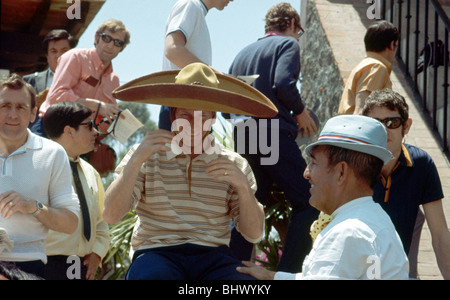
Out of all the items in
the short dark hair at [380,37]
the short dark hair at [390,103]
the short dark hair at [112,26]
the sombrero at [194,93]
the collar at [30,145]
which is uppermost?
the short dark hair at [112,26]

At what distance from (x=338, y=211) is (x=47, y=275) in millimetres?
1861

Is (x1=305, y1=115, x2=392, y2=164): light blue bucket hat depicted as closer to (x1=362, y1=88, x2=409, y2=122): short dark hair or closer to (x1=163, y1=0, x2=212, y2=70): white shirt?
(x1=362, y1=88, x2=409, y2=122): short dark hair

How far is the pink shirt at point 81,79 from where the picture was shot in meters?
4.58

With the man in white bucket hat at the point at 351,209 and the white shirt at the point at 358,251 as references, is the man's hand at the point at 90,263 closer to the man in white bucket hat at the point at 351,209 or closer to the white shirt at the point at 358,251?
the man in white bucket hat at the point at 351,209

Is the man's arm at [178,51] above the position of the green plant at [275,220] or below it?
above

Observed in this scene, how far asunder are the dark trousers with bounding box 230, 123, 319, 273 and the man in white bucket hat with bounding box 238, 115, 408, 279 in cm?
112

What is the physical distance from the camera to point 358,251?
223 centimetres

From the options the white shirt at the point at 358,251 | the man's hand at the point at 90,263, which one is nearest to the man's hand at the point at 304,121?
the man's hand at the point at 90,263

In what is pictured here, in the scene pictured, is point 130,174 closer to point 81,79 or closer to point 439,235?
point 439,235

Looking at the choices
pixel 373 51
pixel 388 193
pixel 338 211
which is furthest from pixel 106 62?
pixel 338 211

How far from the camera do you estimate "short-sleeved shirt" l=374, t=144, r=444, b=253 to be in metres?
3.59

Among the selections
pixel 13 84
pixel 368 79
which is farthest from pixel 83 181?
pixel 368 79

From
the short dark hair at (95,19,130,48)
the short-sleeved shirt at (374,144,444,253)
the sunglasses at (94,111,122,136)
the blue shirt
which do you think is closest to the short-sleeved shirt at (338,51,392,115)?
the blue shirt

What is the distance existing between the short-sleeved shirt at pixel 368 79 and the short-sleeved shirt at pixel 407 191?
94 centimetres
